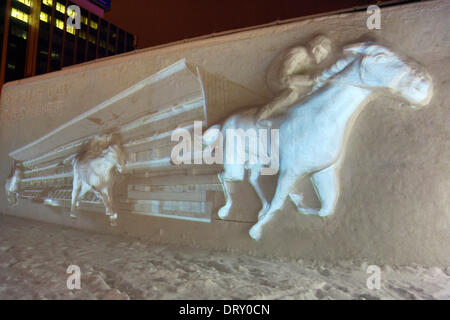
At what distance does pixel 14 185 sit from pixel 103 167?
5.61ft

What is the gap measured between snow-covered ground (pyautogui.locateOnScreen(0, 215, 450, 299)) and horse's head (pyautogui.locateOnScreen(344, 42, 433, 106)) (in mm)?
939

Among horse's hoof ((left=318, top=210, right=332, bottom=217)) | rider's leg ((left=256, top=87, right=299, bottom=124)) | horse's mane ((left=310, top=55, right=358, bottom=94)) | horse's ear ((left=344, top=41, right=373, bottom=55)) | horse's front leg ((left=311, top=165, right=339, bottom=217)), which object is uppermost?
horse's ear ((left=344, top=41, right=373, bottom=55))

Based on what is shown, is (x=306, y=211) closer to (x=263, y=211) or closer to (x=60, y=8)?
(x=263, y=211)

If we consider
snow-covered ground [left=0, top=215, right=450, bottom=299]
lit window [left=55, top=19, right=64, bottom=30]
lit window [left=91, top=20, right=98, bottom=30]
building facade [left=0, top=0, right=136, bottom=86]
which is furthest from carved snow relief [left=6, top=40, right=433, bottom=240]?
lit window [left=91, top=20, right=98, bottom=30]

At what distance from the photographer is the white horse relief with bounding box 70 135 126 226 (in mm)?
2674

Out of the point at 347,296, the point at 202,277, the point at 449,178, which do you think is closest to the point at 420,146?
the point at 449,178

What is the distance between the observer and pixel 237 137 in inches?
80.0

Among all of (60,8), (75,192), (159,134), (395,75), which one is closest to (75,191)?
(75,192)

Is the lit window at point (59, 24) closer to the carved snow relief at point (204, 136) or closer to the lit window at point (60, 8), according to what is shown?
the lit window at point (60, 8)

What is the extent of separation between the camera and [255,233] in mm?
1954

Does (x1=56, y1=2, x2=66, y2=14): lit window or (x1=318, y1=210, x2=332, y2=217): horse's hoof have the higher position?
(x1=56, y1=2, x2=66, y2=14): lit window

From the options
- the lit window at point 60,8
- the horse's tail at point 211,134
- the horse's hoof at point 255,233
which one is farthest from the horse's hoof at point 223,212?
the lit window at point 60,8

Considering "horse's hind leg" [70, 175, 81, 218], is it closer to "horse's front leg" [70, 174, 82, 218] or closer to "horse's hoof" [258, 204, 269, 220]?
"horse's front leg" [70, 174, 82, 218]

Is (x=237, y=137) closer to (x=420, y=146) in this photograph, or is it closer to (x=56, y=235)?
(x=420, y=146)
